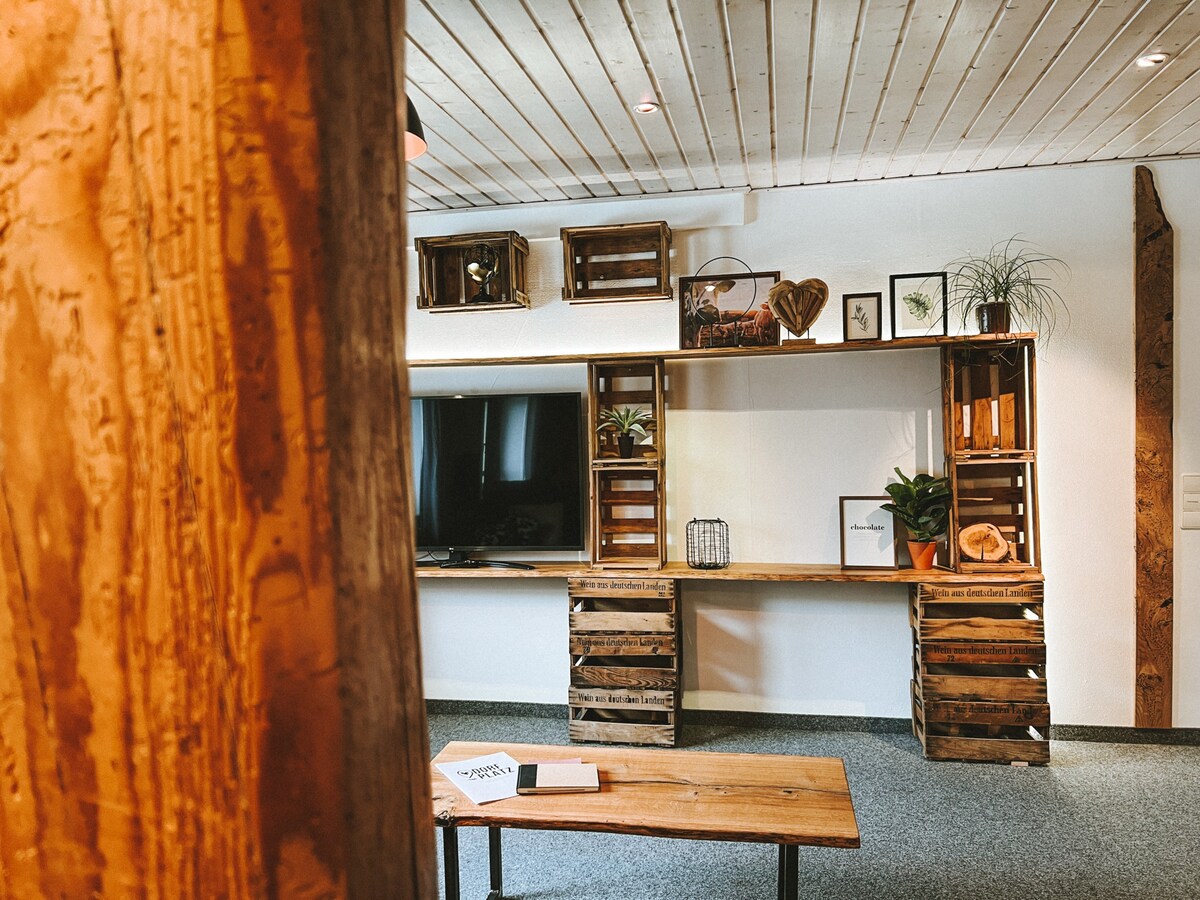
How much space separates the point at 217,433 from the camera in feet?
1.50

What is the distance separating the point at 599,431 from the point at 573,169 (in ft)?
4.04

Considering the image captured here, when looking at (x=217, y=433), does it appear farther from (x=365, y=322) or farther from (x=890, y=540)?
(x=890, y=540)

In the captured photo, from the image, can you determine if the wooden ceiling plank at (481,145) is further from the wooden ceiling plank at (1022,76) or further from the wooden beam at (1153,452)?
the wooden beam at (1153,452)

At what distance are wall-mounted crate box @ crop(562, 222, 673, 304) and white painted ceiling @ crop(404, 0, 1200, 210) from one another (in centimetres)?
24

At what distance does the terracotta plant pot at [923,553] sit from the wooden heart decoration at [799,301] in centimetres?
110

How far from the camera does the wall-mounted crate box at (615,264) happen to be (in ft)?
13.3

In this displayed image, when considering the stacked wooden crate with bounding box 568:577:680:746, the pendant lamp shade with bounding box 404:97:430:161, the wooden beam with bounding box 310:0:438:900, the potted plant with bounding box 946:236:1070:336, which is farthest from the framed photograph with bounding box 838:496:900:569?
the wooden beam with bounding box 310:0:438:900

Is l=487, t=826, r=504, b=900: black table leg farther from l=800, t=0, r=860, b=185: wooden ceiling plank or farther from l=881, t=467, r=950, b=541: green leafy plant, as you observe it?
l=800, t=0, r=860, b=185: wooden ceiling plank

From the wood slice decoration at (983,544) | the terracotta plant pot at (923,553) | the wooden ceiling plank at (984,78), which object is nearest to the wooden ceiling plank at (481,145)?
the wooden ceiling plank at (984,78)

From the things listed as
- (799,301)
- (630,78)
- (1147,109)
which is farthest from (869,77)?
(1147,109)

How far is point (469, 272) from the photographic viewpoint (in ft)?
13.6

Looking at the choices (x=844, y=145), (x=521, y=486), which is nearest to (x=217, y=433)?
(x=844, y=145)

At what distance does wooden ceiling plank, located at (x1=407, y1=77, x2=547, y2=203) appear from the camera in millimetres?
2832

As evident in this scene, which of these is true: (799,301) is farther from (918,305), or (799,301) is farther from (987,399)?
(987,399)
